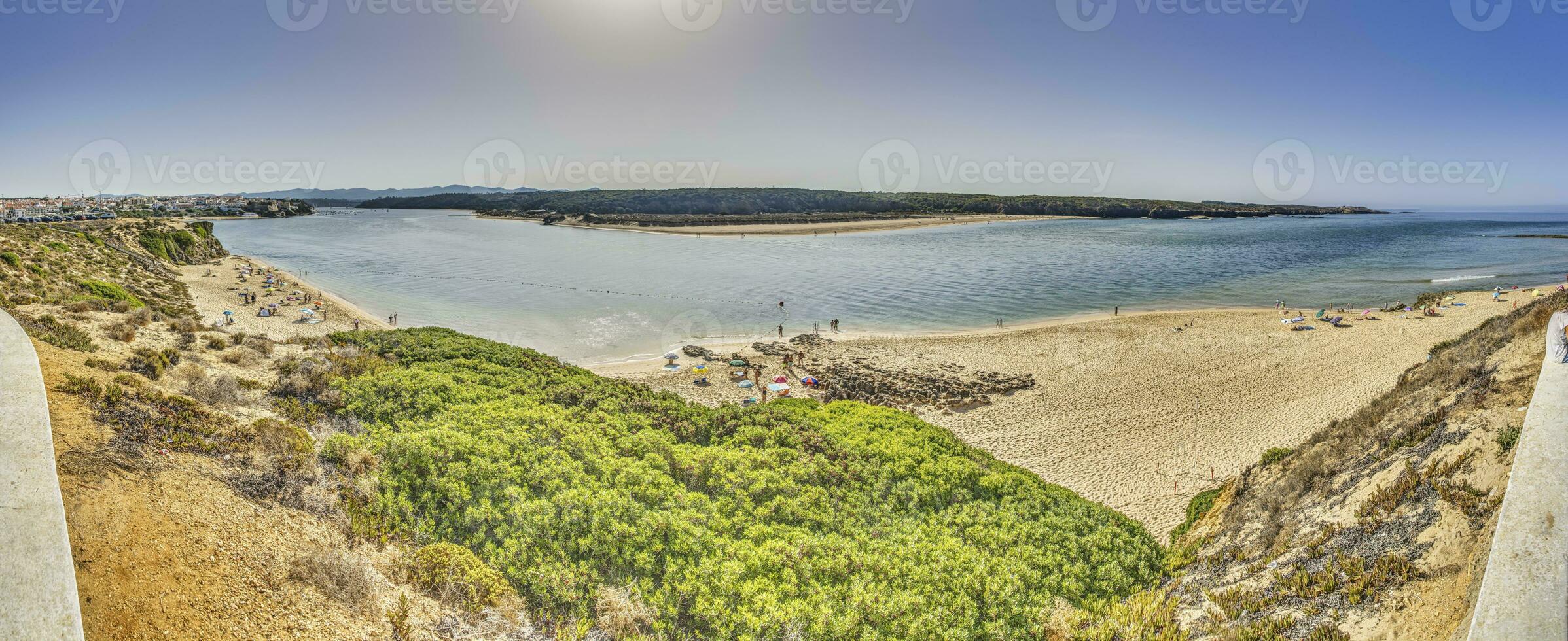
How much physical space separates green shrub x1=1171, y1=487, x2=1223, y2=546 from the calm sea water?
22.9 m

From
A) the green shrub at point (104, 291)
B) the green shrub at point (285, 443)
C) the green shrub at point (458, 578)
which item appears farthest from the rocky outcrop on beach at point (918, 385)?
the green shrub at point (104, 291)

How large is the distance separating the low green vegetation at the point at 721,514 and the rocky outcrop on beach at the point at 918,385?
31.3ft

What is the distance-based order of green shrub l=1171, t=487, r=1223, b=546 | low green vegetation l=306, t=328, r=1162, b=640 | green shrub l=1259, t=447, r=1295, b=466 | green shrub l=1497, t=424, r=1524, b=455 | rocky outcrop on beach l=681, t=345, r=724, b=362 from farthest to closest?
rocky outcrop on beach l=681, t=345, r=724, b=362, green shrub l=1171, t=487, r=1223, b=546, green shrub l=1259, t=447, r=1295, b=466, low green vegetation l=306, t=328, r=1162, b=640, green shrub l=1497, t=424, r=1524, b=455

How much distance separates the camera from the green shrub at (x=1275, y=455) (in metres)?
11.1

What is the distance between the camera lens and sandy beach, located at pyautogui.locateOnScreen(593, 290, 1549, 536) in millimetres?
16750

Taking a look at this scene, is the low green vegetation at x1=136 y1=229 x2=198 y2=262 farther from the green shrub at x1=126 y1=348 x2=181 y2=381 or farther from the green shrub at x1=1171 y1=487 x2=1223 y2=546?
the green shrub at x1=1171 y1=487 x2=1223 y2=546

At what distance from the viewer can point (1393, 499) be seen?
7.30 m

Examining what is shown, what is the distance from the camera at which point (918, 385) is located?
24.1 metres

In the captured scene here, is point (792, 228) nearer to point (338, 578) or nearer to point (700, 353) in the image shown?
point (700, 353)

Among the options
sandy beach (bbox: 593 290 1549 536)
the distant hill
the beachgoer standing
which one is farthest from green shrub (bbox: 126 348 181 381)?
the distant hill

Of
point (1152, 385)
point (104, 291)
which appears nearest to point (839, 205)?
point (1152, 385)

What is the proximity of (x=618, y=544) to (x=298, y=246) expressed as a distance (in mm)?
95482

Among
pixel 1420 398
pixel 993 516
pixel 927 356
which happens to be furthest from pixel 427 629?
pixel 927 356

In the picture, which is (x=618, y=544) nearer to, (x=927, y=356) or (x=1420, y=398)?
(x=1420, y=398)
